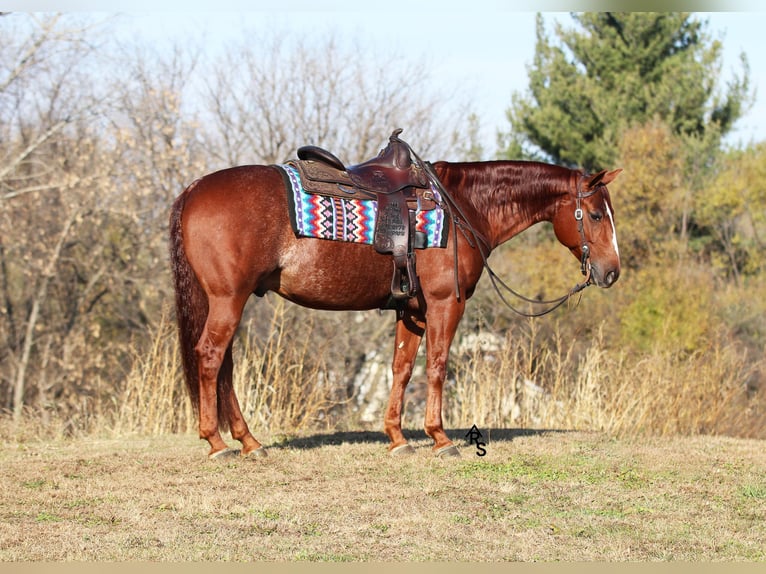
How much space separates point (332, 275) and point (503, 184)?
1560 mm

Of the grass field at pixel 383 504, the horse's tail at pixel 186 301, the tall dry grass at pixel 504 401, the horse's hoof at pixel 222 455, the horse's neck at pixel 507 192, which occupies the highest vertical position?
the horse's neck at pixel 507 192

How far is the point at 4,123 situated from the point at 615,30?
57.5ft

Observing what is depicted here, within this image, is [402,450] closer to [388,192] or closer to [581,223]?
[388,192]

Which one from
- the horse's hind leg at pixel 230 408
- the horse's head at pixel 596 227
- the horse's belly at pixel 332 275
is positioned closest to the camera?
the horse's belly at pixel 332 275

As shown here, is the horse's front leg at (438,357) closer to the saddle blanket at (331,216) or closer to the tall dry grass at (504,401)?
the saddle blanket at (331,216)

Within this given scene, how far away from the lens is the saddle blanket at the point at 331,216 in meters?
6.53

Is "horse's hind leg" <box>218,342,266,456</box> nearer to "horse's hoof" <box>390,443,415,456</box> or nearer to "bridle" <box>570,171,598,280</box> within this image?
"horse's hoof" <box>390,443,415,456</box>

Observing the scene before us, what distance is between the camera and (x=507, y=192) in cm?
731

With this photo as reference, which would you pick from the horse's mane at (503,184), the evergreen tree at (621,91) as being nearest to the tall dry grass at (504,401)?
the horse's mane at (503,184)

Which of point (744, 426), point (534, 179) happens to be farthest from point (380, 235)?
point (744, 426)

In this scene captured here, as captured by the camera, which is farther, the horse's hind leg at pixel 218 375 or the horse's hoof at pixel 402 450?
the horse's hoof at pixel 402 450

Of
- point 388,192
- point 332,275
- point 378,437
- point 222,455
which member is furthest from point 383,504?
point 378,437

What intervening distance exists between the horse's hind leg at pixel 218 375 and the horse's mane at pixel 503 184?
1.91 meters

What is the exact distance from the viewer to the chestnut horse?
6484mm
